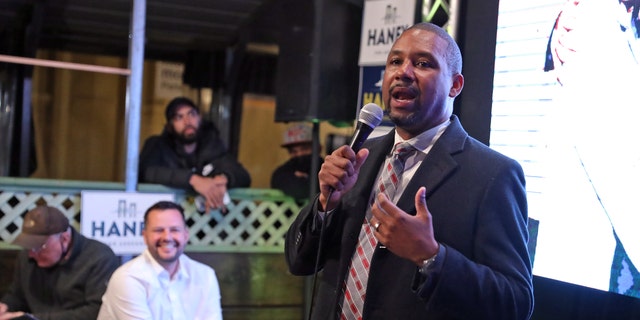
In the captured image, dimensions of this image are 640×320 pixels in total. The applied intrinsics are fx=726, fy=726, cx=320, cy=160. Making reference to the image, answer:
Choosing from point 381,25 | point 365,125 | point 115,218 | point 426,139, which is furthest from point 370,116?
point 115,218

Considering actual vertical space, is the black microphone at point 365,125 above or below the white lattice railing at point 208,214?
above

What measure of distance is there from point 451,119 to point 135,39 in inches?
130

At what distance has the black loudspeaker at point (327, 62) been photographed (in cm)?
445

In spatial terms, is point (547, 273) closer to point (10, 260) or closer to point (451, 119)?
point (451, 119)

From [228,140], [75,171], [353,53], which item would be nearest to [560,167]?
[353,53]

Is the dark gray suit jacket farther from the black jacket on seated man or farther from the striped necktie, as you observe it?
the black jacket on seated man

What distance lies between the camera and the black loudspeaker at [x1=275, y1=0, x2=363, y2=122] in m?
4.45

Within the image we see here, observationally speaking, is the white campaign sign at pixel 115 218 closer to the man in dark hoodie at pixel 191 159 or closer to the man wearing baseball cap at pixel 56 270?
the man in dark hoodie at pixel 191 159

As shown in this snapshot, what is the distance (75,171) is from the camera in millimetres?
8039

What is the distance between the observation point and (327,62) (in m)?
4.48

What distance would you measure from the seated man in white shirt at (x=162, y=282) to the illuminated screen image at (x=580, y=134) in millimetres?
1747

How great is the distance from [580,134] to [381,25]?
5.76 ft

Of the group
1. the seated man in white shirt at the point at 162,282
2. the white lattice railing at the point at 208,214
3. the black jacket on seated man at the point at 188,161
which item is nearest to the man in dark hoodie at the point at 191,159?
the black jacket on seated man at the point at 188,161

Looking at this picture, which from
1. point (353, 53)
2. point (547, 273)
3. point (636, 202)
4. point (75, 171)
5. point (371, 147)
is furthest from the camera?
point (75, 171)
